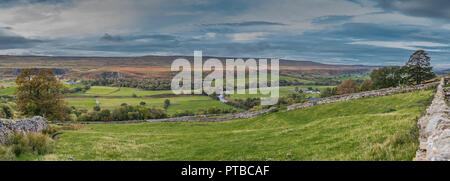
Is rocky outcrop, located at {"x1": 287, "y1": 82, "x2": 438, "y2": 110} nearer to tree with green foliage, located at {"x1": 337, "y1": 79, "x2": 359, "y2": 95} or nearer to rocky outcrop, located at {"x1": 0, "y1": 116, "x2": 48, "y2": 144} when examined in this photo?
rocky outcrop, located at {"x1": 0, "y1": 116, "x2": 48, "y2": 144}

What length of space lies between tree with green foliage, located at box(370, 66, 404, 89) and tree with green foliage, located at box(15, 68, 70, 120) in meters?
69.3

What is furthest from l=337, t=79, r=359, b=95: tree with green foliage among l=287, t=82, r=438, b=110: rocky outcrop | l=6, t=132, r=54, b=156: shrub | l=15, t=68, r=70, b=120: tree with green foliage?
l=6, t=132, r=54, b=156: shrub

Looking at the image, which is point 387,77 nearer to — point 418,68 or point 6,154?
point 418,68

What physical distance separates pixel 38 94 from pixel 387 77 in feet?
236

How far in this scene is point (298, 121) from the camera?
90.1ft

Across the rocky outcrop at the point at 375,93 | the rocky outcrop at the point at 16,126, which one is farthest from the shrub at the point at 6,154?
the rocky outcrop at the point at 375,93

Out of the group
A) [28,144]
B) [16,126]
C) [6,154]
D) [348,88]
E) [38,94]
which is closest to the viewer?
[6,154]

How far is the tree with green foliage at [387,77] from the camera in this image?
187ft

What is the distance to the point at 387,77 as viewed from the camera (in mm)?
57656

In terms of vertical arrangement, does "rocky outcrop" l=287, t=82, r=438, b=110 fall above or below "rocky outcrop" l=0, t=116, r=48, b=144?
above

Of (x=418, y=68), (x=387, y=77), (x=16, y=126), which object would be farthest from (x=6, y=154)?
(x=387, y=77)

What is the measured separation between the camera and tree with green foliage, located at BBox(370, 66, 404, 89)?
56941mm

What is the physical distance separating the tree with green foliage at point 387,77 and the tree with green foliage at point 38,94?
69260 millimetres
